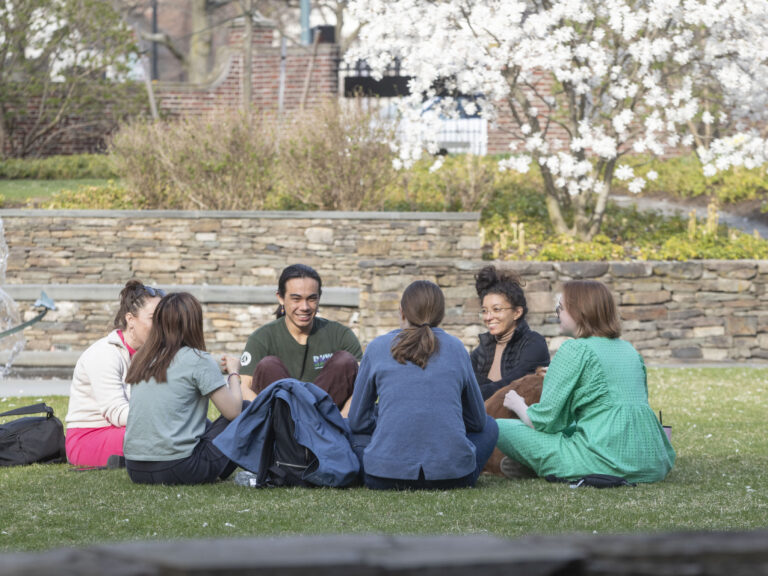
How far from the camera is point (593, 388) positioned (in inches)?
200

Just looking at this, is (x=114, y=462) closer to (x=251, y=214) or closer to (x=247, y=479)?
(x=247, y=479)

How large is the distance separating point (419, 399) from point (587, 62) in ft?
27.7

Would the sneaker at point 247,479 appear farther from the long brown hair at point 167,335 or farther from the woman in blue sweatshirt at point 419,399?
the long brown hair at point 167,335

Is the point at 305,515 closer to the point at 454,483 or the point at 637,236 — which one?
the point at 454,483

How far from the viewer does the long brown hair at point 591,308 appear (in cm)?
507

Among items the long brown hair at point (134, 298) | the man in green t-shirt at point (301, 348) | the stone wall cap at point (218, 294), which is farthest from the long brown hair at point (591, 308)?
the stone wall cap at point (218, 294)

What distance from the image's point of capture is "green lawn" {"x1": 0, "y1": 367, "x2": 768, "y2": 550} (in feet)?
13.4

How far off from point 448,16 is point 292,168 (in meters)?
3.00

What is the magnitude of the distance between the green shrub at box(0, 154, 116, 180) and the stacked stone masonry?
554 centimetres

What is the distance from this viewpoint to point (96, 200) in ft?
48.0

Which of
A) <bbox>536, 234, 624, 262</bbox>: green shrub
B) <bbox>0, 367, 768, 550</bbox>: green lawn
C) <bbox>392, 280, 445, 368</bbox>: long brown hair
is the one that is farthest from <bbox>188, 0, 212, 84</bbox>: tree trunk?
<bbox>392, 280, 445, 368</bbox>: long brown hair

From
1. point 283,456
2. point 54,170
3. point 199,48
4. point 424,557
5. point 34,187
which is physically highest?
point 199,48

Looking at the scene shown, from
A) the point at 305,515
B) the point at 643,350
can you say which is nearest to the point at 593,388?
the point at 305,515

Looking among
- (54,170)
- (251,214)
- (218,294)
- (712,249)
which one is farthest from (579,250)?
(54,170)
